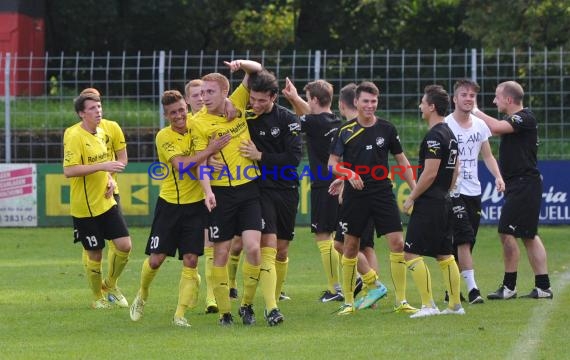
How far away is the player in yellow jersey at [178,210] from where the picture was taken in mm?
10594

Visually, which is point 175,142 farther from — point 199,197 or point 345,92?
point 345,92

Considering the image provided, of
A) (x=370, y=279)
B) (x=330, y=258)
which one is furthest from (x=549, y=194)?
(x=370, y=279)

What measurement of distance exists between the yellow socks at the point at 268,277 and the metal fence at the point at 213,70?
34.8 feet

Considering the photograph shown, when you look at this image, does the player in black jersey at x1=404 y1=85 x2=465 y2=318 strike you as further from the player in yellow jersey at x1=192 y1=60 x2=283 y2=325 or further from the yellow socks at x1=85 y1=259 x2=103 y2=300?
the yellow socks at x1=85 y1=259 x2=103 y2=300

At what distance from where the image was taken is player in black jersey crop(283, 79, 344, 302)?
490 inches

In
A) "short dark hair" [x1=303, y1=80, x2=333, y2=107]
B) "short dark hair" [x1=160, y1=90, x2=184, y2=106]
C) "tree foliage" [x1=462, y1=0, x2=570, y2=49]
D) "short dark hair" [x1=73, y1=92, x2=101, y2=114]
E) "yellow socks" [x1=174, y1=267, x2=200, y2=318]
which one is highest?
"tree foliage" [x1=462, y1=0, x2=570, y2=49]

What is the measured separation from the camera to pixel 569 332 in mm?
9562

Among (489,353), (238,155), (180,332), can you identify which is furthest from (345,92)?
(489,353)

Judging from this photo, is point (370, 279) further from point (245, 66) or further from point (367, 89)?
point (245, 66)

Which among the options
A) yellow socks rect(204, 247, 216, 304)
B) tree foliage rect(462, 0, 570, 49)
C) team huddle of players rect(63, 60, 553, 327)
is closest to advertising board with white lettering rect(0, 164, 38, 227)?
team huddle of players rect(63, 60, 553, 327)

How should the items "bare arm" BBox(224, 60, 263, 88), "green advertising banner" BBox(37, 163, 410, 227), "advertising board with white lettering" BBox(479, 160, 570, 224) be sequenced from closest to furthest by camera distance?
"bare arm" BBox(224, 60, 263, 88)
"advertising board with white lettering" BBox(479, 160, 570, 224)
"green advertising banner" BBox(37, 163, 410, 227)

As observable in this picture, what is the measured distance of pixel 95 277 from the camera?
11.9m

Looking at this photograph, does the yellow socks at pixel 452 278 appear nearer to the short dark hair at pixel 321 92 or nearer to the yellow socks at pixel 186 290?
the yellow socks at pixel 186 290

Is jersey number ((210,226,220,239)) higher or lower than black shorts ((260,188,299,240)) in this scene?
lower
